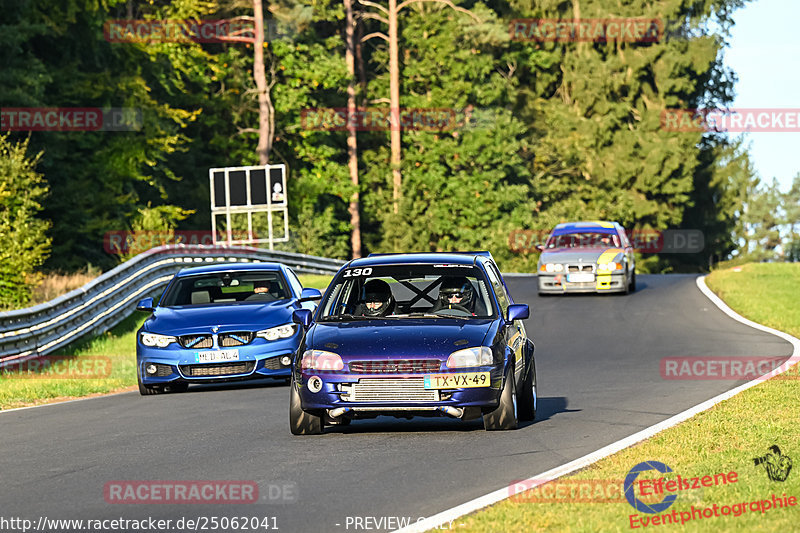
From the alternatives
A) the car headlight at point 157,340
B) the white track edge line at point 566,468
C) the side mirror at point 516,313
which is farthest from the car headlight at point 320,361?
the car headlight at point 157,340

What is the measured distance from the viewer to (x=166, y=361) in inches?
650

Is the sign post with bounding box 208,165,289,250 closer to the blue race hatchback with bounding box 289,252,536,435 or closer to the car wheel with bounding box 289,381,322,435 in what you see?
the blue race hatchback with bounding box 289,252,536,435

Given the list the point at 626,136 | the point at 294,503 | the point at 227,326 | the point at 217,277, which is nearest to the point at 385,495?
the point at 294,503

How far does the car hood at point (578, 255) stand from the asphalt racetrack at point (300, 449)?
12.3 m

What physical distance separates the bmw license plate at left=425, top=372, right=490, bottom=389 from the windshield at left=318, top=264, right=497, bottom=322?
0.99 metres

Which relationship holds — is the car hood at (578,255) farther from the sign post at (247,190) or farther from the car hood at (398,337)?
the car hood at (398,337)

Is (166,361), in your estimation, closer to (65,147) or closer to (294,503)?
(294,503)

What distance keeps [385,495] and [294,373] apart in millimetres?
3106

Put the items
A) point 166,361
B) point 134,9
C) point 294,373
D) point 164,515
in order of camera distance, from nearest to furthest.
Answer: point 164,515 → point 294,373 → point 166,361 → point 134,9

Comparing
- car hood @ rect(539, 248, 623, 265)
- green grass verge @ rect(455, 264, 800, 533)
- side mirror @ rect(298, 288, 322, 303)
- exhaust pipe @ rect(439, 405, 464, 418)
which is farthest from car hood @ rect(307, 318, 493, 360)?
car hood @ rect(539, 248, 623, 265)

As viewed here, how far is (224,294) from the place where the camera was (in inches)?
727

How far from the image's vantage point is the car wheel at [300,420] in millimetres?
11672

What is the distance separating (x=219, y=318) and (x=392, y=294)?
4.68 m

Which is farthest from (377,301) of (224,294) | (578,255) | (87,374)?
(578,255)
